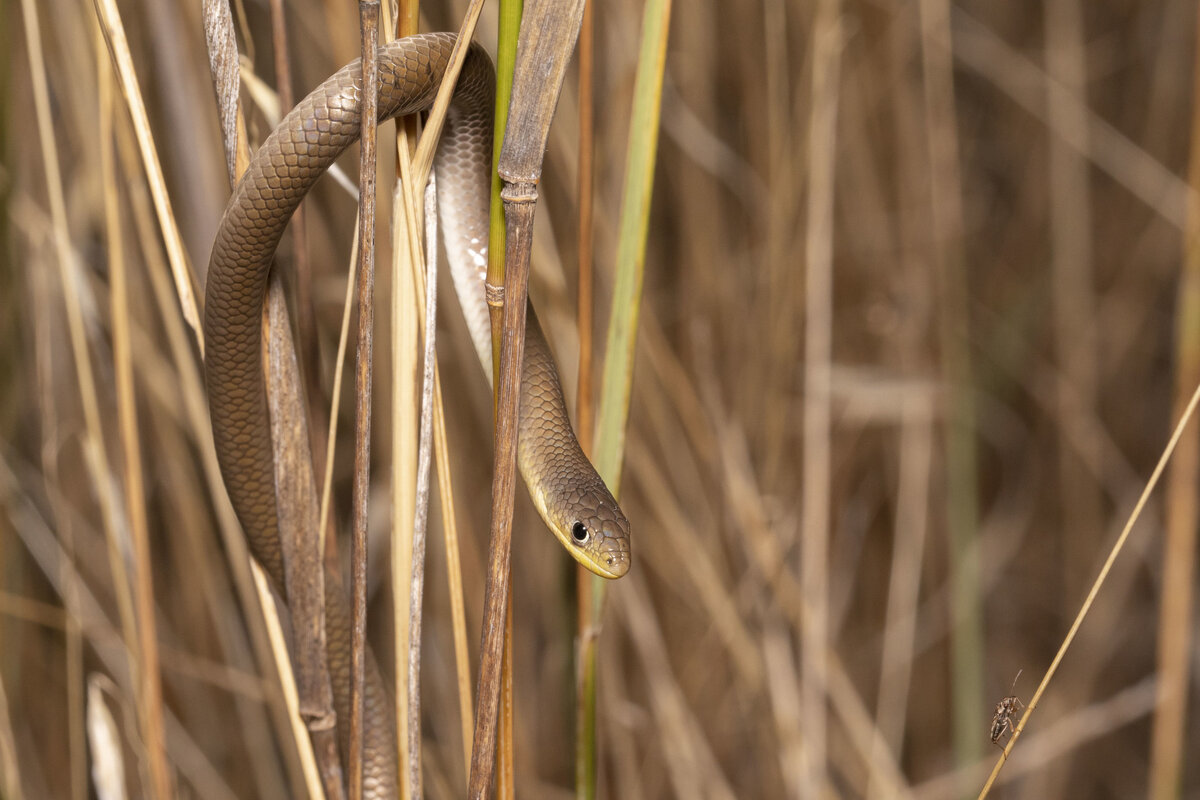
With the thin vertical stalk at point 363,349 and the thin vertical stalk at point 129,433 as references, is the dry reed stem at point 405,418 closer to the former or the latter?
the thin vertical stalk at point 363,349

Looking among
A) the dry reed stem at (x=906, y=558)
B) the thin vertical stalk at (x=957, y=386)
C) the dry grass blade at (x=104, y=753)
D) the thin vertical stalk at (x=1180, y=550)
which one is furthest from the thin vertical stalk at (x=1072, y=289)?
the dry grass blade at (x=104, y=753)

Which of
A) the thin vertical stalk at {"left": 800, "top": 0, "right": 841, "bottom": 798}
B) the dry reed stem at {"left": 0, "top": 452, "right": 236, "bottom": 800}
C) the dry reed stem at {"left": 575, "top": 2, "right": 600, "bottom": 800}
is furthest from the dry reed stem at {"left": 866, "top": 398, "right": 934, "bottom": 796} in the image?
the dry reed stem at {"left": 0, "top": 452, "right": 236, "bottom": 800}

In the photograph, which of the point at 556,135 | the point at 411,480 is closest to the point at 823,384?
the point at 556,135

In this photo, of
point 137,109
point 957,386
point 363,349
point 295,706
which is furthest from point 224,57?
point 957,386

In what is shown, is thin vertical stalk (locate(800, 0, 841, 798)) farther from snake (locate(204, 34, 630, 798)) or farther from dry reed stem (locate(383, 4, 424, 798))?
dry reed stem (locate(383, 4, 424, 798))

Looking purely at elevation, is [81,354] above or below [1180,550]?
above

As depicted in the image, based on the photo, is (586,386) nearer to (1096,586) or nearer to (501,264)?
(501,264)
